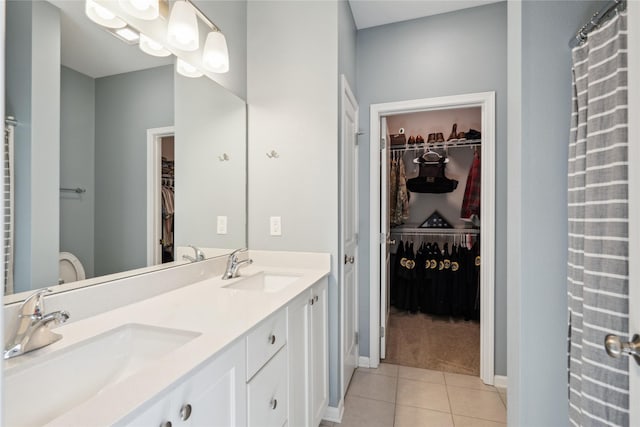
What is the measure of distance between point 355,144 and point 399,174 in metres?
1.40

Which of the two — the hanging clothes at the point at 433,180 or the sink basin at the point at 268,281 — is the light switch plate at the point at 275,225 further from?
the hanging clothes at the point at 433,180

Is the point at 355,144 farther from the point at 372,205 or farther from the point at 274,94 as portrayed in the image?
the point at 274,94

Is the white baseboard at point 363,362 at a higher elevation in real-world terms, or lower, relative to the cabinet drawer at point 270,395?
lower

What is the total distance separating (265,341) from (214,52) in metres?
1.43

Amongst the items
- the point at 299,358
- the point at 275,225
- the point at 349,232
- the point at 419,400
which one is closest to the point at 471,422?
the point at 419,400

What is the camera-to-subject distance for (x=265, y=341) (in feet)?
3.74

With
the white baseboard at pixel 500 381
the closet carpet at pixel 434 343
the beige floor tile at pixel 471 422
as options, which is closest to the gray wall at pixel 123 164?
the beige floor tile at pixel 471 422

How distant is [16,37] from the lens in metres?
0.94

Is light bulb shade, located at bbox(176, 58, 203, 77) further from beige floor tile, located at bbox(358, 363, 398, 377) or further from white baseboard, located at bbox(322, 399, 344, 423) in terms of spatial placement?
beige floor tile, located at bbox(358, 363, 398, 377)

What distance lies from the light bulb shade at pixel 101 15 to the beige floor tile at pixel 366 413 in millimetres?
2213

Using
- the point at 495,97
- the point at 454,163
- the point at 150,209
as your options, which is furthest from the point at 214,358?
the point at 454,163

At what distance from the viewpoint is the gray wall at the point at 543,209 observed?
126 cm

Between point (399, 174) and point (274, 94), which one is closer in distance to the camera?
point (274, 94)

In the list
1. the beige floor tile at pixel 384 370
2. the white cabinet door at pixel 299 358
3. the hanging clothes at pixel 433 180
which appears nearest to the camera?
the white cabinet door at pixel 299 358
